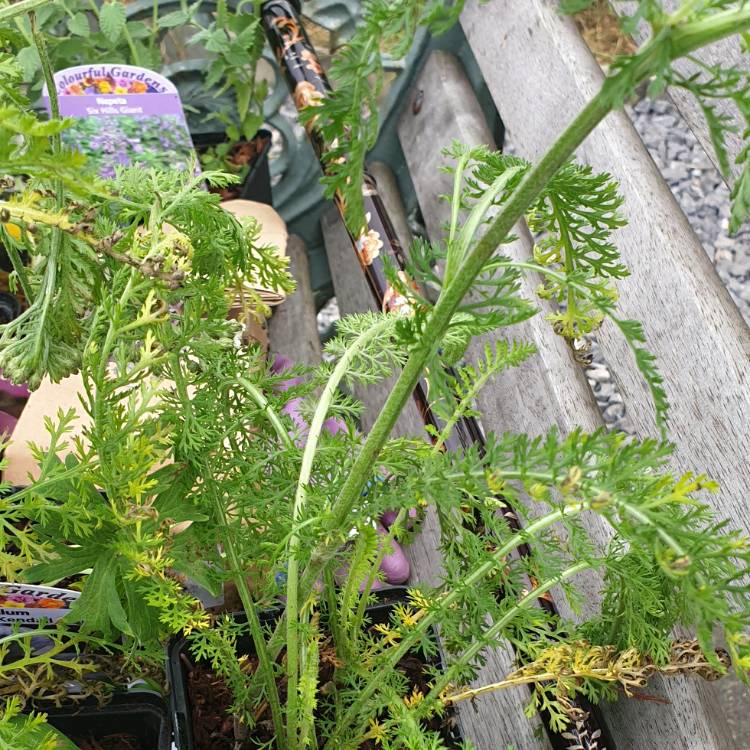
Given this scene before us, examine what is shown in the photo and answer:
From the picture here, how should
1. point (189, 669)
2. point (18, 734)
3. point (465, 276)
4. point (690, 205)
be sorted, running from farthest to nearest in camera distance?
point (690, 205) → point (189, 669) → point (18, 734) → point (465, 276)

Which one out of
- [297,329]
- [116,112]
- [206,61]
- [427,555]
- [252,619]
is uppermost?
[206,61]

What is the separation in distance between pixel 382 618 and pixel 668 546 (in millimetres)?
419

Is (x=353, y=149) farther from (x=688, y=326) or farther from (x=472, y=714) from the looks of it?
(x=472, y=714)

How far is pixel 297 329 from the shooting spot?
144 centimetres

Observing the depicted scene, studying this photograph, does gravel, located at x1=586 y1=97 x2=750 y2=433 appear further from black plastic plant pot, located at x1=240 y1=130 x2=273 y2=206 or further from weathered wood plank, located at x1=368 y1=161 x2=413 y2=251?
black plastic plant pot, located at x1=240 y1=130 x2=273 y2=206

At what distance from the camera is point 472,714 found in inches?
36.0

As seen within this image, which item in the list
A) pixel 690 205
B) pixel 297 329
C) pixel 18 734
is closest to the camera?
pixel 18 734

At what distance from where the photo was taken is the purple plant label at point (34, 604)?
0.75m

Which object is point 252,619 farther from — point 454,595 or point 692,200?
point 692,200

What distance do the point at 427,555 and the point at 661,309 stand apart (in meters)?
0.44

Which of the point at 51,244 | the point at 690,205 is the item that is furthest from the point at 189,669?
the point at 690,205

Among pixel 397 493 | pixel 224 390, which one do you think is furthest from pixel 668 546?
pixel 224 390

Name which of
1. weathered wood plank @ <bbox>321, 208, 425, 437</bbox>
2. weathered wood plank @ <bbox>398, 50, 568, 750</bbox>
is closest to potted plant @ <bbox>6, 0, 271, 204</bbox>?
weathered wood plank @ <bbox>321, 208, 425, 437</bbox>

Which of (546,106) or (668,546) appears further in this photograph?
(546,106)
